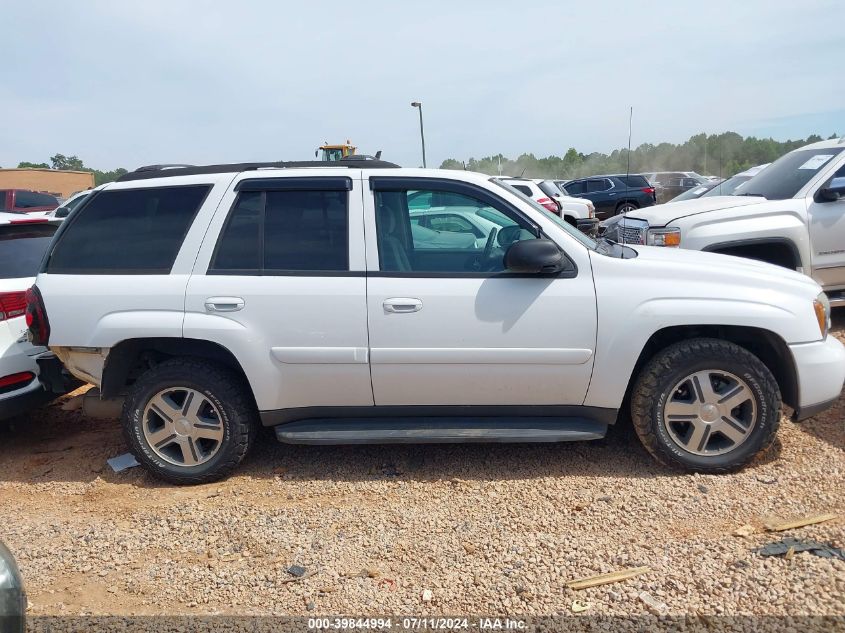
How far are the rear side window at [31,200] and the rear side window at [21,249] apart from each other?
14.9 metres

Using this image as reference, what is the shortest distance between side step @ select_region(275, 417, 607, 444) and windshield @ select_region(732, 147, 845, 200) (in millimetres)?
4128

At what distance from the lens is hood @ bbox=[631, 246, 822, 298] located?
354 cm

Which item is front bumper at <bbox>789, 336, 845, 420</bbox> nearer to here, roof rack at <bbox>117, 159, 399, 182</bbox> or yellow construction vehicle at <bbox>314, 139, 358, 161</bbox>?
roof rack at <bbox>117, 159, 399, 182</bbox>

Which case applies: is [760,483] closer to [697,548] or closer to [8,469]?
[697,548]

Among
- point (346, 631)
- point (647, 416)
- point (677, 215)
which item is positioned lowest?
point (346, 631)

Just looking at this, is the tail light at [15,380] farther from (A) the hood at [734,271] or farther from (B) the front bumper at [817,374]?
(B) the front bumper at [817,374]

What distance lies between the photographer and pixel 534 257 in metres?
3.41

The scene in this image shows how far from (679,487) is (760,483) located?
46 cm

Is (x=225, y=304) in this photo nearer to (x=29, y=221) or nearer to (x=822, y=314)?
(x=29, y=221)

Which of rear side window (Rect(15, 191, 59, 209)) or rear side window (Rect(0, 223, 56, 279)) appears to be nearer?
rear side window (Rect(0, 223, 56, 279))

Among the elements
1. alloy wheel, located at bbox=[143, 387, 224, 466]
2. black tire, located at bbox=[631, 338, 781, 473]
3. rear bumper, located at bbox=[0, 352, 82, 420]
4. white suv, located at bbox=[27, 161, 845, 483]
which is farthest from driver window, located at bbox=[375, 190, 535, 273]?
rear bumper, located at bbox=[0, 352, 82, 420]

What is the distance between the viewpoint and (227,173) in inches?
152

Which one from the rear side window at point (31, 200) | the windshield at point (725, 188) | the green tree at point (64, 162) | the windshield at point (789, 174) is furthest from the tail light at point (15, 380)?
the green tree at point (64, 162)

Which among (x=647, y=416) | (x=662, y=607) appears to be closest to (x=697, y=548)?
(x=662, y=607)
